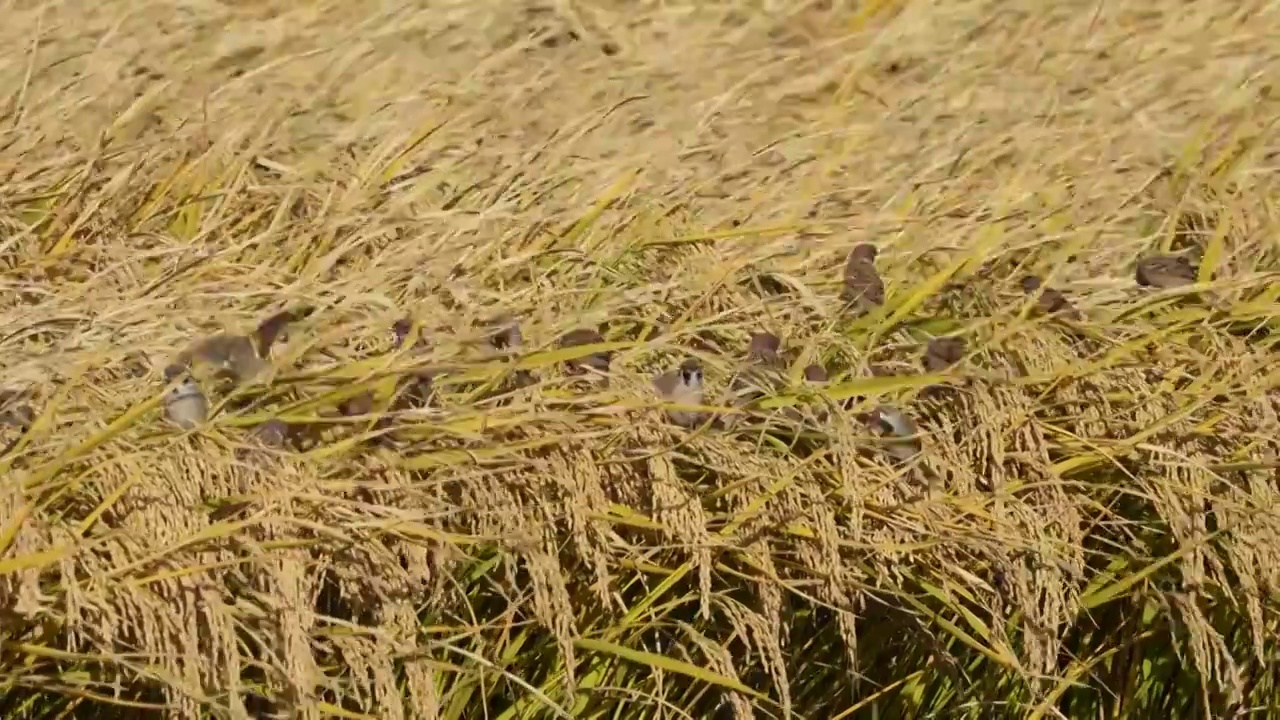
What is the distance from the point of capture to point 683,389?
1.34 meters

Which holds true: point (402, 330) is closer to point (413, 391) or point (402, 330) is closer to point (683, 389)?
point (413, 391)

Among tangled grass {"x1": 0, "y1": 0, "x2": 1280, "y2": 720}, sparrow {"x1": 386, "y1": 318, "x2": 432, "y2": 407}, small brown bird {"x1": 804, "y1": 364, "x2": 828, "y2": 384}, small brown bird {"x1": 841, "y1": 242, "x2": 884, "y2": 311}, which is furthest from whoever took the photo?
small brown bird {"x1": 841, "y1": 242, "x2": 884, "y2": 311}

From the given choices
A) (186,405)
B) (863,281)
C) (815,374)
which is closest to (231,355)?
(186,405)

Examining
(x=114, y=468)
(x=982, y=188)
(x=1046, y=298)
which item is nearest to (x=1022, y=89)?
(x=982, y=188)

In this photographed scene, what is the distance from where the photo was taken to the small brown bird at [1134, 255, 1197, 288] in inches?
63.7

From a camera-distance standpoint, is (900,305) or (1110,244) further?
(1110,244)

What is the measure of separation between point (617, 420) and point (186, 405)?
308 mm

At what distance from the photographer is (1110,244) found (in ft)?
5.78

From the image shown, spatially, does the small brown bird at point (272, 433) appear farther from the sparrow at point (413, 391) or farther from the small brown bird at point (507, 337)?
the small brown bird at point (507, 337)

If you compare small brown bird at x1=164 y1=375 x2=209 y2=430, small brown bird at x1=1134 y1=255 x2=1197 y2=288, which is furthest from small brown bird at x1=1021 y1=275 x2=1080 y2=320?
small brown bird at x1=164 y1=375 x2=209 y2=430

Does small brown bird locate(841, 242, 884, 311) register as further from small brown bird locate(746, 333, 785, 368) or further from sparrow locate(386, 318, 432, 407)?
sparrow locate(386, 318, 432, 407)

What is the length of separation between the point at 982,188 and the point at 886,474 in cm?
62

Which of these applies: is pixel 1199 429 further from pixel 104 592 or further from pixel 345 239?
pixel 104 592

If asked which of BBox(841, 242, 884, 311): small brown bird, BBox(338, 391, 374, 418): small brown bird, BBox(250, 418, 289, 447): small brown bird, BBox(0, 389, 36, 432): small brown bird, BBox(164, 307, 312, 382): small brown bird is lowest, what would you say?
BBox(841, 242, 884, 311): small brown bird
